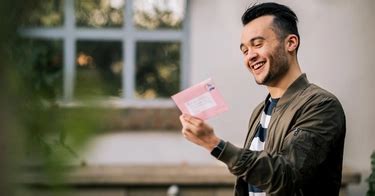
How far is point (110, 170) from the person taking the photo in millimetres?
6246

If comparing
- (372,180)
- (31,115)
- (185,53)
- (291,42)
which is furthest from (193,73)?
(31,115)

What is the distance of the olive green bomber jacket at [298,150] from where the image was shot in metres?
2.50

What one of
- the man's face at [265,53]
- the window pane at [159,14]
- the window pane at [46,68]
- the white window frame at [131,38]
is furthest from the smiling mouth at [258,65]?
the window pane at [159,14]

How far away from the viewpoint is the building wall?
6188mm

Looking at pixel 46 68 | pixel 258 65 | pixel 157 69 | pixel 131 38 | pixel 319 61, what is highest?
pixel 46 68

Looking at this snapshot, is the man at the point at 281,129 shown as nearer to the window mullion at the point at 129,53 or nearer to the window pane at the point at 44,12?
the window pane at the point at 44,12

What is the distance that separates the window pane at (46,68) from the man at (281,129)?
1169mm

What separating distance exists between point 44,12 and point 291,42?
1.65 metres

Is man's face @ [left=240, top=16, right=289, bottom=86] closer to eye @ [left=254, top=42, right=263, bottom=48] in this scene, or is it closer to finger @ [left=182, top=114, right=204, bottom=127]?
eye @ [left=254, top=42, right=263, bottom=48]

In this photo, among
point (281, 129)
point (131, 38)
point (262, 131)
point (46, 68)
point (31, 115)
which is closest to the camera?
point (31, 115)

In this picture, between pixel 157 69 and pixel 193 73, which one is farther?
pixel 157 69

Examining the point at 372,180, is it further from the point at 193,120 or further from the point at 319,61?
the point at 193,120

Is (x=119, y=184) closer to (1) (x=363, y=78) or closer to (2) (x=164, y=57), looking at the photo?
(2) (x=164, y=57)

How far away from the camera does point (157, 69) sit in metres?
6.51
